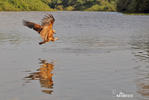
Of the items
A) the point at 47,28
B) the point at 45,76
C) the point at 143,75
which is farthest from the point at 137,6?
the point at 45,76

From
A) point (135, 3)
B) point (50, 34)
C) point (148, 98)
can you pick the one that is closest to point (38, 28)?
point (50, 34)

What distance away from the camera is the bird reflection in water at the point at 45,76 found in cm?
1297

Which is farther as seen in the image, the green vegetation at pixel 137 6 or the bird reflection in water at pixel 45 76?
the green vegetation at pixel 137 6

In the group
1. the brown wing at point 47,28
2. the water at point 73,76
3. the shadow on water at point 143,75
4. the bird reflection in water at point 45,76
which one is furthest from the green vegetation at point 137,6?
the bird reflection in water at point 45,76

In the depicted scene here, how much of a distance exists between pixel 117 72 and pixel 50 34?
6.05 meters

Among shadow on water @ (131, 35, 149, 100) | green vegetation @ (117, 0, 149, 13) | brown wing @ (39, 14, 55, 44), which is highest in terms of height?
brown wing @ (39, 14, 55, 44)

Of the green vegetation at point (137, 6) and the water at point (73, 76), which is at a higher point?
the water at point (73, 76)

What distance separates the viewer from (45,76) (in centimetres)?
1502

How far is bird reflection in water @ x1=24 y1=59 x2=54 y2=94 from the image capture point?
1297 centimetres

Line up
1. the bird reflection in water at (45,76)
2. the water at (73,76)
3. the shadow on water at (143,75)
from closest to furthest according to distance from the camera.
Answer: the water at (73,76)
the shadow on water at (143,75)
the bird reflection in water at (45,76)

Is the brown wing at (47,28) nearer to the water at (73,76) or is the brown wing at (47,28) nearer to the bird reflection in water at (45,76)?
the water at (73,76)

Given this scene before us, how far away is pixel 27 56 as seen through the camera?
21438mm

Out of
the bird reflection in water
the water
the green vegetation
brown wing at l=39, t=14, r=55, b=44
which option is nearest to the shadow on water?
the water

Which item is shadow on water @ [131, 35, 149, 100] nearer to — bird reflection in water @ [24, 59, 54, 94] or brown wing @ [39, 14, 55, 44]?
bird reflection in water @ [24, 59, 54, 94]
